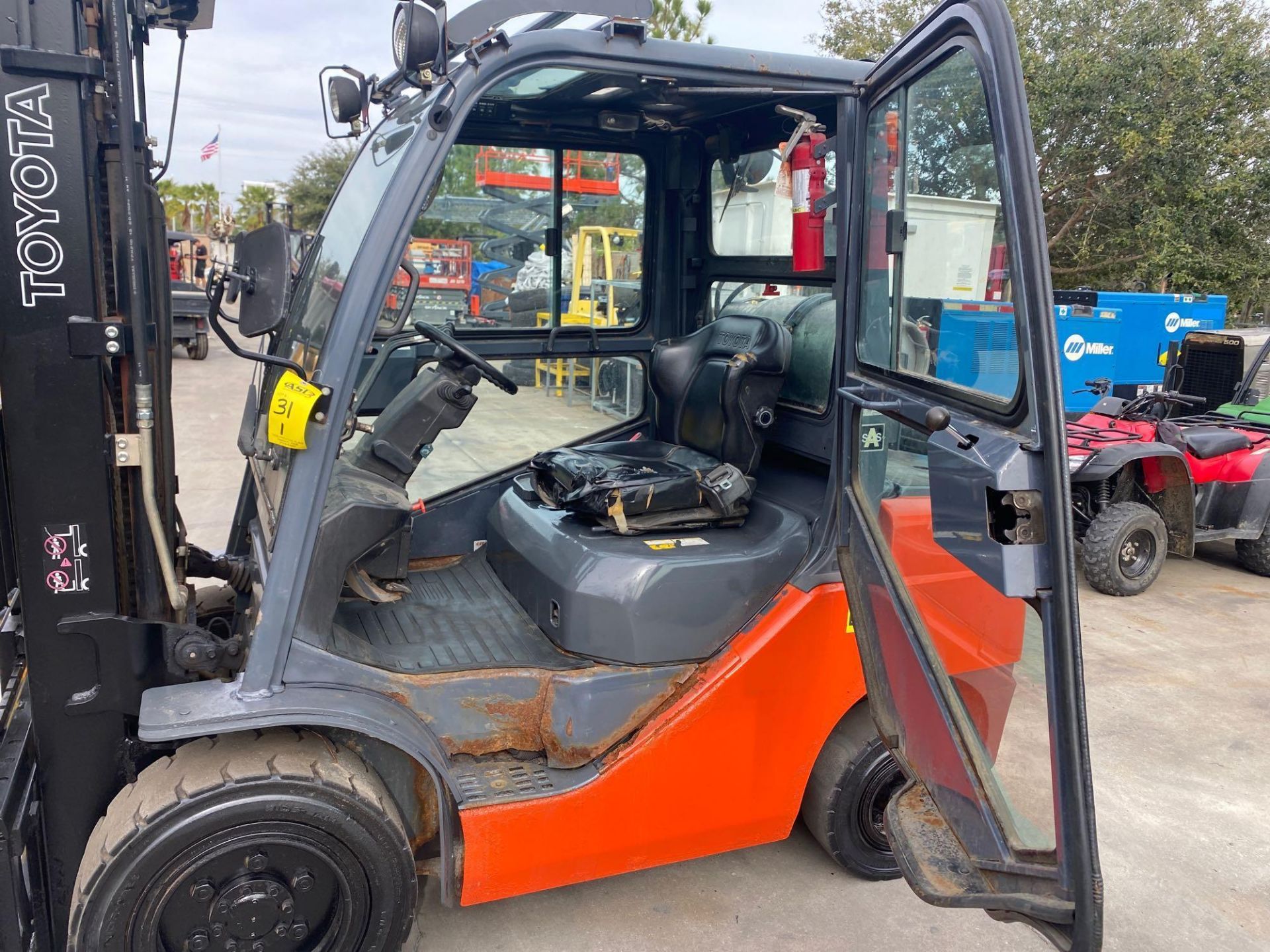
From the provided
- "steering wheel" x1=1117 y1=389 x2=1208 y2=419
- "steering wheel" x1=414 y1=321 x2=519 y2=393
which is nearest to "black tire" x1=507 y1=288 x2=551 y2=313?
"steering wheel" x1=414 y1=321 x2=519 y2=393

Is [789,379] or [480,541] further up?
[789,379]

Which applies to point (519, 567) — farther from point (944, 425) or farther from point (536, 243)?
point (944, 425)

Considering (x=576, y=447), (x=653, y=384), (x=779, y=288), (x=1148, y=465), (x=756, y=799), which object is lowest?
(x=756, y=799)

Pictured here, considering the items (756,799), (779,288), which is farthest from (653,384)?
(756,799)

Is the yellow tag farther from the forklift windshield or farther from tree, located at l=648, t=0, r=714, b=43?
tree, located at l=648, t=0, r=714, b=43

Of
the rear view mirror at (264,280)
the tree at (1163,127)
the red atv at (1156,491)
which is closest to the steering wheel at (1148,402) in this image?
the red atv at (1156,491)

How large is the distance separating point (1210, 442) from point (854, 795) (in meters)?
5.07

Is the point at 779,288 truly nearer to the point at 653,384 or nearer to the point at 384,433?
the point at 653,384

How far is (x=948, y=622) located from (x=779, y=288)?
5.17 feet

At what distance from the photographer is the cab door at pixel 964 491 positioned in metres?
1.78

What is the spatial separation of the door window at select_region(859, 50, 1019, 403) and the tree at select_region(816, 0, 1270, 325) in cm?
1463

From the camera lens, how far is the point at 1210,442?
22.2 feet

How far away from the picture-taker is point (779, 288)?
11.2 feet

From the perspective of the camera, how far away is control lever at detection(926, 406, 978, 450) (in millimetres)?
1980
